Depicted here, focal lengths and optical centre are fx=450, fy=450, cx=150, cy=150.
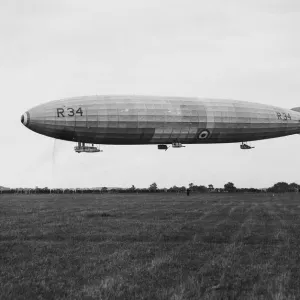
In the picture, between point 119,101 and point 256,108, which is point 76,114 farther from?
point 256,108

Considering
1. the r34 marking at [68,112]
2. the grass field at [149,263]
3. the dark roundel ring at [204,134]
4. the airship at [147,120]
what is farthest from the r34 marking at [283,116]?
the grass field at [149,263]

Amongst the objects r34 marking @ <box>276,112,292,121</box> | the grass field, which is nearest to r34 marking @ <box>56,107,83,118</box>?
the grass field

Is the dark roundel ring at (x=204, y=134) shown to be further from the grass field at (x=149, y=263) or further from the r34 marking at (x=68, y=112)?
the grass field at (x=149, y=263)

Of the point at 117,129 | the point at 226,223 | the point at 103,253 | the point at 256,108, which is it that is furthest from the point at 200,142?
the point at 103,253

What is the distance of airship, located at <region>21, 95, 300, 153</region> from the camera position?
136 feet

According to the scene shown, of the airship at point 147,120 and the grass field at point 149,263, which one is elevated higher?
the airship at point 147,120

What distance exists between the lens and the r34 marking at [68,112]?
41.4 meters

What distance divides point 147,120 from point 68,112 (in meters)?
7.44

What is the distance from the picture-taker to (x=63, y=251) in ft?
55.7

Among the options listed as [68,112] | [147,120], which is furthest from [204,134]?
[68,112]

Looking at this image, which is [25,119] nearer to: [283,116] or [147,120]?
[147,120]

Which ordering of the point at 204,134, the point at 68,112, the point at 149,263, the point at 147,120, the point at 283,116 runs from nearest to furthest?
the point at 149,263
the point at 68,112
the point at 147,120
the point at 204,134
the point at 283,116

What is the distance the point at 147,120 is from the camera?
1688 inches

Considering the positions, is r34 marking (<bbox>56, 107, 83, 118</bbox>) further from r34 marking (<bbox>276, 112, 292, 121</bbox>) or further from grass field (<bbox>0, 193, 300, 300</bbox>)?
r34 marking (<bbox>276, 112, 292, 121</bbox>)
